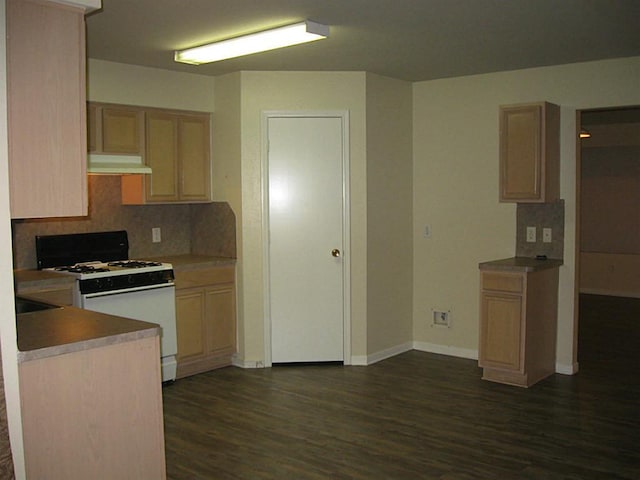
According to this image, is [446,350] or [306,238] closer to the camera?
[306,238]

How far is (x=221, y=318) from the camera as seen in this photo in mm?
5422

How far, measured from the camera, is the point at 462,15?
370cm

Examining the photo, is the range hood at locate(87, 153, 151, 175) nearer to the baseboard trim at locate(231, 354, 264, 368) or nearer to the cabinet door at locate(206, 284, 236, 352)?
the cabinet door at locate(206, 284, 236, 352)

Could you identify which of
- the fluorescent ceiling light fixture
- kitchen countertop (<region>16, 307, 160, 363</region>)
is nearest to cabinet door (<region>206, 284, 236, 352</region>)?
the fluorescent ceiling light fixture

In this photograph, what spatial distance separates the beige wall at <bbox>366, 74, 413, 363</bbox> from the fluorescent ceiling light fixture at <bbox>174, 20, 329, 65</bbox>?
140 cm

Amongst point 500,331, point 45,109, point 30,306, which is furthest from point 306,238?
point 45,109

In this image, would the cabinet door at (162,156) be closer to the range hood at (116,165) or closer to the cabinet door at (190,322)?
the range hood at (116,165)

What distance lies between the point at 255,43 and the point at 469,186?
7.93 feet

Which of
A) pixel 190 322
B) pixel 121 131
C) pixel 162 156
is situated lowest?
pixel 190 322

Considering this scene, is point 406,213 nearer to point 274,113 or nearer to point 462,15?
point 274,113

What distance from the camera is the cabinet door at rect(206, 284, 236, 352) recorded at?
17.5 feet

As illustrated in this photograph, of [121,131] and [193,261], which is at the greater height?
[121,131]

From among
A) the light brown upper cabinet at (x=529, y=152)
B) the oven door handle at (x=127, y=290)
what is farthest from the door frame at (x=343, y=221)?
the light brown upper cabinet at (x=529, y=152)

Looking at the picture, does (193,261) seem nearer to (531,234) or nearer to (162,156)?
(162,156)
